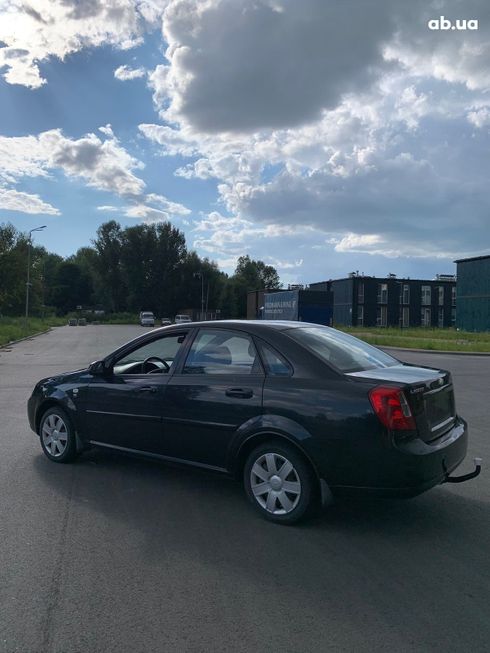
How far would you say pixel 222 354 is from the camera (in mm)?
5086

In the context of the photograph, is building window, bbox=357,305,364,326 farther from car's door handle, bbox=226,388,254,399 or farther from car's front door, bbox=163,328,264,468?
car's door handle, bbox=226,388,254,399

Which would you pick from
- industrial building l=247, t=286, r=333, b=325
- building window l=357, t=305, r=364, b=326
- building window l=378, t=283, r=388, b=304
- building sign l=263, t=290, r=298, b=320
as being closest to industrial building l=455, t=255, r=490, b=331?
building window l=378, t=283, r=388, b=304

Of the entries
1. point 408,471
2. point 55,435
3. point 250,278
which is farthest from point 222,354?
point 250,278

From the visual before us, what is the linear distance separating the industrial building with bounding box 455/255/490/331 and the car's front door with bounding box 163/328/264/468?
56908 mm

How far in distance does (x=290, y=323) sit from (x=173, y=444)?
155 cm

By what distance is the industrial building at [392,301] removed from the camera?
245ft

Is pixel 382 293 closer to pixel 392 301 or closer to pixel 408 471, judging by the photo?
pixel 392 301

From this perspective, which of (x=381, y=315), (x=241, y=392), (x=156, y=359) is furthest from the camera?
(x=381, y=315)

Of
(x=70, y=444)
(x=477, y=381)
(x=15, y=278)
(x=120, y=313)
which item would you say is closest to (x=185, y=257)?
(x=120, y=313)

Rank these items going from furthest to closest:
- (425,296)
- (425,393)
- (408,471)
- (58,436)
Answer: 1. (425,296)
2. (58,436)
3. (425,393)
4. (408,471)

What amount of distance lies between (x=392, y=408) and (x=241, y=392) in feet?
4.04

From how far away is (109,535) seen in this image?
4250 mm

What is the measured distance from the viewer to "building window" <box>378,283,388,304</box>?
75819 millimetres

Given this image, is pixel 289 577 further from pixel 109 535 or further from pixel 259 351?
pixel 259 351
